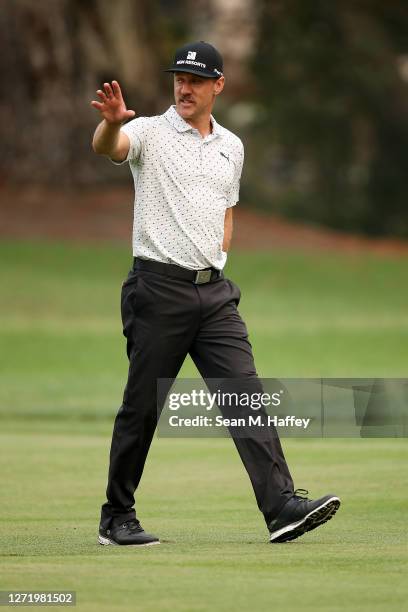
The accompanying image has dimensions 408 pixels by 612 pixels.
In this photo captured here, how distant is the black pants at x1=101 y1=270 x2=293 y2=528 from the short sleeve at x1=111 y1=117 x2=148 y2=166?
0.52 metres

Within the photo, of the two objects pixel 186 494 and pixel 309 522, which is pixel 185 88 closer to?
pixel 309 522

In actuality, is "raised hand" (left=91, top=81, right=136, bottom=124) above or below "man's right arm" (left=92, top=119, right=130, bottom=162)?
above

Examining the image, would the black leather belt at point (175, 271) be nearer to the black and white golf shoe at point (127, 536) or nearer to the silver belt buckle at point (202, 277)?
the silver belt buckle at point (202, 277)

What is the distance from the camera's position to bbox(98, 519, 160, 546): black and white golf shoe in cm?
682

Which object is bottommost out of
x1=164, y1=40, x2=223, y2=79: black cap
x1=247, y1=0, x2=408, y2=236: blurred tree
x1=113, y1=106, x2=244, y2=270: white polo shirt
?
x1=247, y1=0, x2=408, y2=236: blurred tree

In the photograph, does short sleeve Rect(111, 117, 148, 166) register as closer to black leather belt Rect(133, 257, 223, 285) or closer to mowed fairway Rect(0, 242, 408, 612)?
black leather belt Rect(133, 257, 223, 285)

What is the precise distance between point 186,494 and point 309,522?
6.68 feet

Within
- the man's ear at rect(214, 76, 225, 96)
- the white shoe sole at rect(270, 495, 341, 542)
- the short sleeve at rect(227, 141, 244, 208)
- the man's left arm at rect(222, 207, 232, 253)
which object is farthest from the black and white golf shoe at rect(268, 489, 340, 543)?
the man's ear at rect(214, 76, 225, 96)

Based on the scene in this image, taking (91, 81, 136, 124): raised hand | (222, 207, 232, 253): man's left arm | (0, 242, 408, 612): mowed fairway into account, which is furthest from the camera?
(222, 207, 232, 253): man's left arm

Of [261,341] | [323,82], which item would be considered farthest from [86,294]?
[323,82]

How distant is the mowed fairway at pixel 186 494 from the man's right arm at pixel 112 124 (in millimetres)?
1707

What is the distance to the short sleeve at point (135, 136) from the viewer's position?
22.3ft

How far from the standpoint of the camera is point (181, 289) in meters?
6.88

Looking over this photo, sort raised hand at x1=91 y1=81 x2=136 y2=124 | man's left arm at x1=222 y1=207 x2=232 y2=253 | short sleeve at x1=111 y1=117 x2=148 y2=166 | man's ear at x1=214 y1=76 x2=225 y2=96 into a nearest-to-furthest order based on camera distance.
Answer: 1. raised hand at x1=91 y1=81 x2=136 y2=124
2. short sleeve at x1=111 y1=117 x2=148 y2=166
3. man's ear at x1=214 y1=76 x2=225 y2=96
4. man's left arm at x1=222 y1=207 x2=232 y2=253
